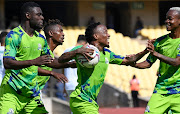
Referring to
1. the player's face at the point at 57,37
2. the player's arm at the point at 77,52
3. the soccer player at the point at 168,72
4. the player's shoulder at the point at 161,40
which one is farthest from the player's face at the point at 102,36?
the player's face at the point at 57,37

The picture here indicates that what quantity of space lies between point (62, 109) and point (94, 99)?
8.47m

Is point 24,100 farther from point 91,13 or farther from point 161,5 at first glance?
point 161,5

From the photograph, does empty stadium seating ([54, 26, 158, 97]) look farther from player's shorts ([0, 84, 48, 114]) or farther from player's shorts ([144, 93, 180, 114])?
player's shorts ([0, 84, 48, 114])

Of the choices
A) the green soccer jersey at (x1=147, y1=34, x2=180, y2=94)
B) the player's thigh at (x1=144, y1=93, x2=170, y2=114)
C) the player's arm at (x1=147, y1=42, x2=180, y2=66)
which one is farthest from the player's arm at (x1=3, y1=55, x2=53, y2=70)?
the green soccer jersey at (x1=147, y1=34, x2=180, y2=94)

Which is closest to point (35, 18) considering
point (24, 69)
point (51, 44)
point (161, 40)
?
point (24, 69)

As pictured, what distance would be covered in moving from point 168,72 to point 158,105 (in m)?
0.53

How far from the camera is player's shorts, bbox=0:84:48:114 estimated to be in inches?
298

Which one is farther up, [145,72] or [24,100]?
[24,100]

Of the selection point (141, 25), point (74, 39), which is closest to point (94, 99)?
point (74, 39)

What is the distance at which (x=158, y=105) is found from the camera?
25.5 ft

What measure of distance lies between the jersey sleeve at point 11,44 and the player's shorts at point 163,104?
2118 millimetres

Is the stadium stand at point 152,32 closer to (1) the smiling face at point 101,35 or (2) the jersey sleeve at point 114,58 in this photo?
(2) the jersey sleeve at point 114,58

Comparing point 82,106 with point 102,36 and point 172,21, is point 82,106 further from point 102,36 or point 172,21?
point 172,21

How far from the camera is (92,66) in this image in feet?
24.7
